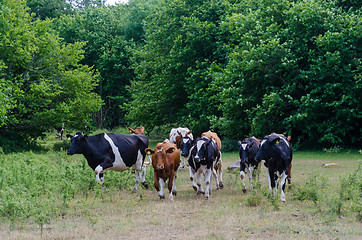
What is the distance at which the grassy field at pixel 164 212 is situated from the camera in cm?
896

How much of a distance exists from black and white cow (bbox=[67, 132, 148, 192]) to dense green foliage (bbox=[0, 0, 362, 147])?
1062 centimetres

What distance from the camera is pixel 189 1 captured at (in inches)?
1426

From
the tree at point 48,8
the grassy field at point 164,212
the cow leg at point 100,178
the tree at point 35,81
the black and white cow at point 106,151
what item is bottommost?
the grassy field at point 164,212

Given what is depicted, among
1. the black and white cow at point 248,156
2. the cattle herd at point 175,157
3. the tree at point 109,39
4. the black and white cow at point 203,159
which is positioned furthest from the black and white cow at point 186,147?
the tree at point 109,39

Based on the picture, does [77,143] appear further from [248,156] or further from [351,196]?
[351,196]

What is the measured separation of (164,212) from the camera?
11.0m

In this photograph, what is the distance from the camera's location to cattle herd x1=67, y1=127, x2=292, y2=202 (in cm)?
1245

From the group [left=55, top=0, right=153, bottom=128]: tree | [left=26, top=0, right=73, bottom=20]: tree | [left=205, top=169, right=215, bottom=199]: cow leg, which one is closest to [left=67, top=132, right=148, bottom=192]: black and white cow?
[left=205, top=169, right=215, bottom=199]: cow leg

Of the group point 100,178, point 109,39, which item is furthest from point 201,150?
point 109,39

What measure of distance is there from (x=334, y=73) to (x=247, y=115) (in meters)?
6.37

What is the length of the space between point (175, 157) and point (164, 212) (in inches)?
116

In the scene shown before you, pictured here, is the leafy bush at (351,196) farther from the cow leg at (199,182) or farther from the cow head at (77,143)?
the cow head at (77,143)

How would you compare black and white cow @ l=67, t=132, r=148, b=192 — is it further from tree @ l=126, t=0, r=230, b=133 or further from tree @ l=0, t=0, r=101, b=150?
tree @ l=126, t=0, r=230, b=133

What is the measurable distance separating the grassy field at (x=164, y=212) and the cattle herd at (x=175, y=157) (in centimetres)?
48
